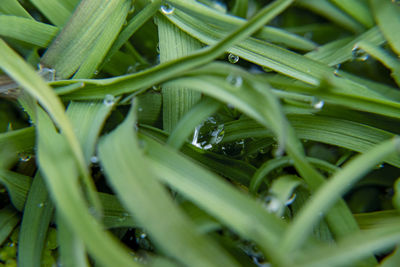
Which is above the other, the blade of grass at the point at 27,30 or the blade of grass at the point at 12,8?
the blade of grass at the point at 12,8

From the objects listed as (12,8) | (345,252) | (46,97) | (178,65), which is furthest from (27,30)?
(345,252)

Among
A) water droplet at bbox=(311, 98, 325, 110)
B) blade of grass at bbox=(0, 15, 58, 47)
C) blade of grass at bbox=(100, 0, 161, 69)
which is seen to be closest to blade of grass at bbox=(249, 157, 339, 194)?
water droplet at bbox=(311, 98, 325, 110)

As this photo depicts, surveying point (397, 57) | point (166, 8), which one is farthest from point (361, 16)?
point (166, 8)

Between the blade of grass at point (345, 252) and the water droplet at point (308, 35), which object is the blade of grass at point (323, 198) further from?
the water droplet at point (308, 35)

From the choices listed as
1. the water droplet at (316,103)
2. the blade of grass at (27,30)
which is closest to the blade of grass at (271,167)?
the water droplet at (316,103)

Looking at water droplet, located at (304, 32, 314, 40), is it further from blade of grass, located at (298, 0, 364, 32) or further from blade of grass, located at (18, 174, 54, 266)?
blade of grass, located at (18, 174, 54, 266)

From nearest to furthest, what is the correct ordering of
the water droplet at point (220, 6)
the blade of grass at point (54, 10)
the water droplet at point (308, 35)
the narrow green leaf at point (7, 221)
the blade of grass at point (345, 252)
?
the blade of grass at point (345, 252)
the narrow green leaf at point (7, 221)
the blade of grass at point (54, 10)
the water droplet at point (220, 6)
the water droplet at point (308, 35)

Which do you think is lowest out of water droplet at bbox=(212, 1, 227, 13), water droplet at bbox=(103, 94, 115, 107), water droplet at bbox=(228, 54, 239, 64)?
water droplet at bbox=(103, 94, 115, 107)

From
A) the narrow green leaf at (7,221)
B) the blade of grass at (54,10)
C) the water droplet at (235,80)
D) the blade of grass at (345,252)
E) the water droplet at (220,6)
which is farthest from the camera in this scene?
the water droplet at (220,6)
